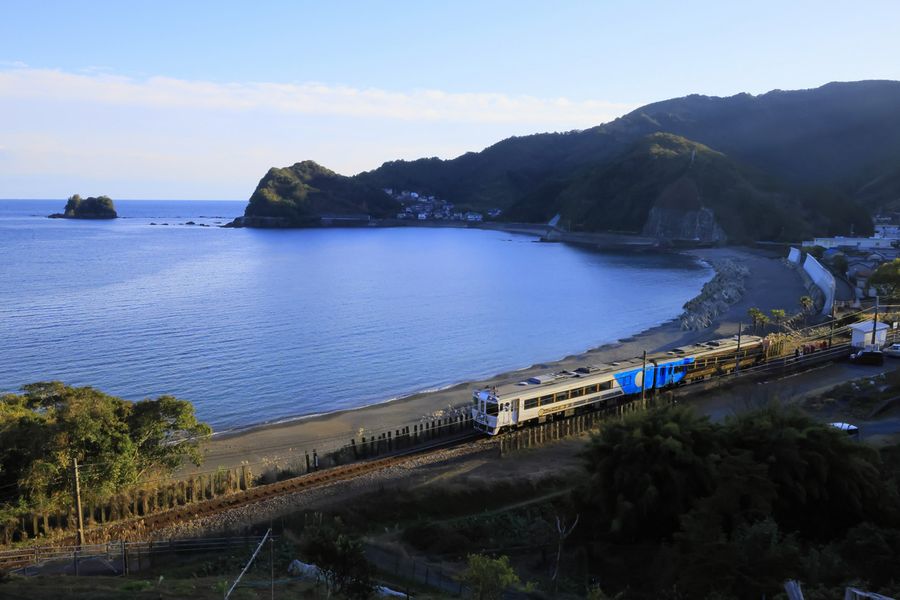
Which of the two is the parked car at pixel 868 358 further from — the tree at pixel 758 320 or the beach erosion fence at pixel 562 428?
the beach erosion fence at pixel 562 428

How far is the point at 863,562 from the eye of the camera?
44.6 feet

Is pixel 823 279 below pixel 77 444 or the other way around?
the other way around

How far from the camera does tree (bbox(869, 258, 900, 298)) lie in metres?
51.0

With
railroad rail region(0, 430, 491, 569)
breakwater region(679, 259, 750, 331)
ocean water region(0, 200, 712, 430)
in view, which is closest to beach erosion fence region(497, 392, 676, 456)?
railroad rail region(0, 430, 491, 569)

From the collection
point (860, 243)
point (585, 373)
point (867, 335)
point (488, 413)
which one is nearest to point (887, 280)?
point (867, 335)

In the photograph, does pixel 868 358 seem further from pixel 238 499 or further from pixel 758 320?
pixel 238 499

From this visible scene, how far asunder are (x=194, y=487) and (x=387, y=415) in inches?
527

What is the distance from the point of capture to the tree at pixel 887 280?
5103 cm

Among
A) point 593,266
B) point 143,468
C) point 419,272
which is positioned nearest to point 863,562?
point 143,468

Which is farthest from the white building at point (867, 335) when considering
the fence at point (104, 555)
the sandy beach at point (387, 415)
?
the fence at point (104, 555)

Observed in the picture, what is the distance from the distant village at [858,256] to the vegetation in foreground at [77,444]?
→ 56862mm

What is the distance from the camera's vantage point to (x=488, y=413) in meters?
28.1

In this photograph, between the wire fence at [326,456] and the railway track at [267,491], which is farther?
the railway track at [267,491]

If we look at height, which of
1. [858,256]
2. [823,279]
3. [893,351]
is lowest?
[893,351]
